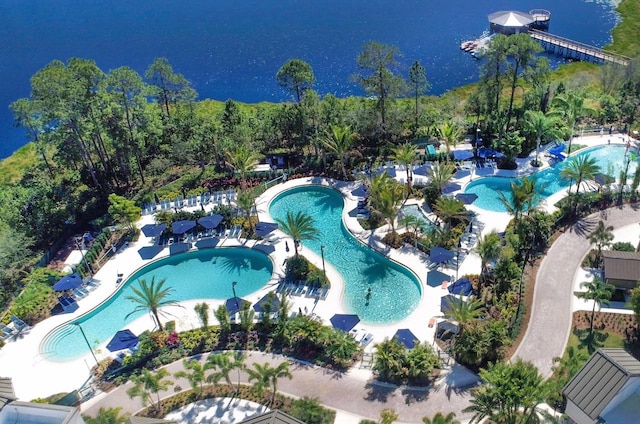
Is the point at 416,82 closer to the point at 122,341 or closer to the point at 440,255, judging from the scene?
the point at 440,255

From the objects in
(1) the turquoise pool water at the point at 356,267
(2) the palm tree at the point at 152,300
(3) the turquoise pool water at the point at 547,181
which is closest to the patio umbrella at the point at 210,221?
(1) the turquoise pool water at the point at 356,267

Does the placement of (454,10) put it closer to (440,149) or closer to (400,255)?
(440,149)

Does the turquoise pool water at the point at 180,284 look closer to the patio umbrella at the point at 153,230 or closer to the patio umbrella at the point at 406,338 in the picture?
the patio umbrella at the point at 153,230

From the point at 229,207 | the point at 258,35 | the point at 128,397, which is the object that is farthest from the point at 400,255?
the point at 258,35

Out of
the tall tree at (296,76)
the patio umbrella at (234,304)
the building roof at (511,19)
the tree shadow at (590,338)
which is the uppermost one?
the building roof at (511,19)

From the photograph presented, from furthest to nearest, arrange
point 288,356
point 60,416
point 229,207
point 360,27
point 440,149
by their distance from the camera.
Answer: point 360,27 < point 440,149 < point 229,207 < point 288,356 < point 60,416

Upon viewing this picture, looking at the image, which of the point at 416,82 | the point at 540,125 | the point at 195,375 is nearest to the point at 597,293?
the point at 540,125

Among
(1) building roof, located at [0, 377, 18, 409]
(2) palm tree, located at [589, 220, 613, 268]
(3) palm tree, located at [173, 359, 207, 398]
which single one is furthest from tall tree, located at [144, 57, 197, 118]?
(2) palm tree, located at [589, 220, 613, 268]
